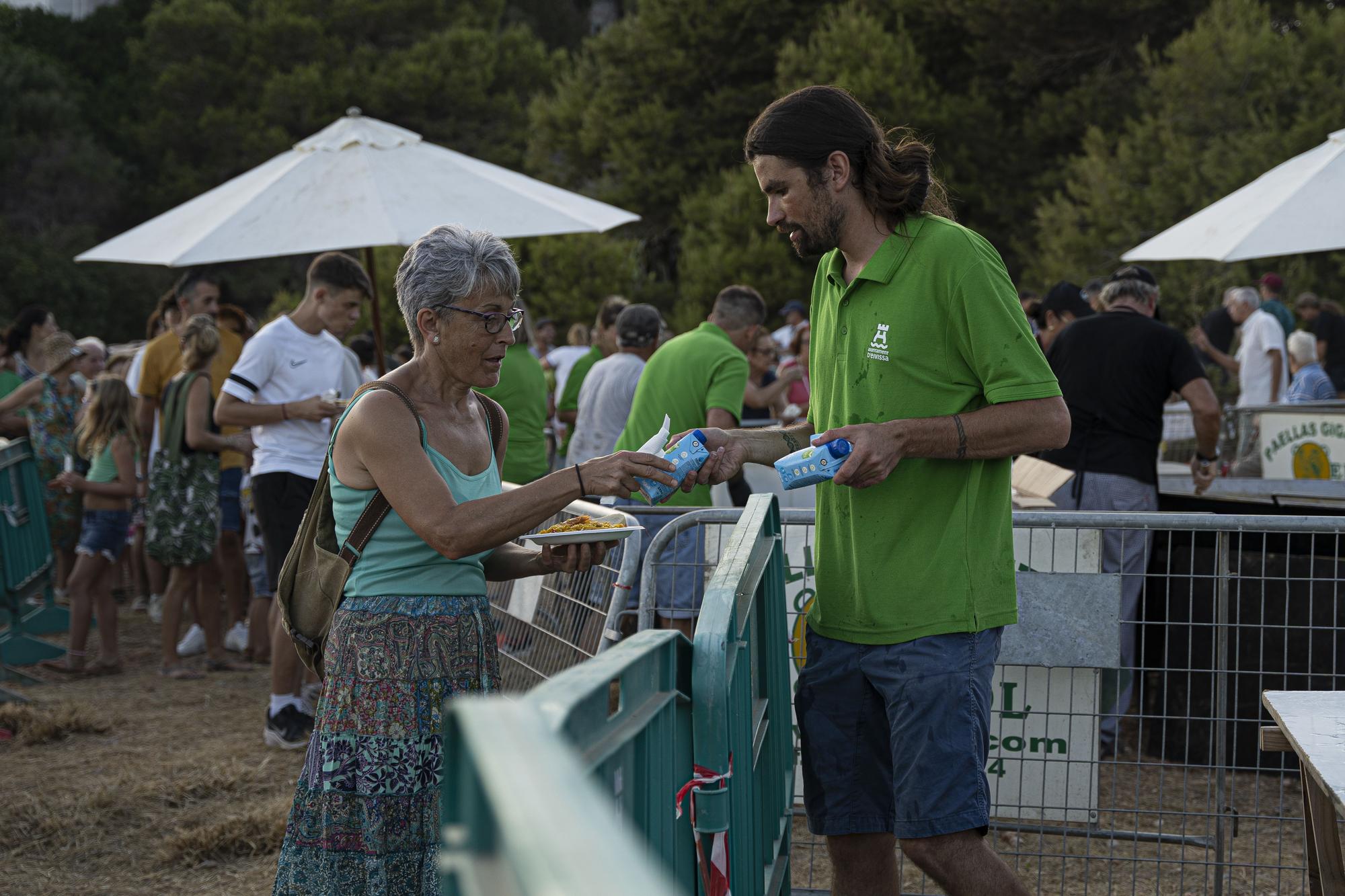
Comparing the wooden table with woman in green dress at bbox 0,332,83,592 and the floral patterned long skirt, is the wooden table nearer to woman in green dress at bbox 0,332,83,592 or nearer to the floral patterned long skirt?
the floral patterned long skirt

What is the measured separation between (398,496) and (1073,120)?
24.3m

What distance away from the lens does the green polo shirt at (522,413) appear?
738 cm

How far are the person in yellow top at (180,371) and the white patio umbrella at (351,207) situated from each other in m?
0.44

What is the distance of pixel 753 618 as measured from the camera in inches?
109

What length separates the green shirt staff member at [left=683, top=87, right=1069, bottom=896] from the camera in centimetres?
272

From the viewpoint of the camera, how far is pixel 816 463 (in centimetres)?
270

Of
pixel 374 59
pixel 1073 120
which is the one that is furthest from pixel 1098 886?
pixel 374 59

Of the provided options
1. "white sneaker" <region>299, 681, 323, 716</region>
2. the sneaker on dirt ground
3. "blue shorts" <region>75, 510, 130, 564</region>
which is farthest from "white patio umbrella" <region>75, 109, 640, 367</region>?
the sneaker on dirt ground

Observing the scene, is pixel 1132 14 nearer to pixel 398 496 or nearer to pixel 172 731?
pixel 172 731

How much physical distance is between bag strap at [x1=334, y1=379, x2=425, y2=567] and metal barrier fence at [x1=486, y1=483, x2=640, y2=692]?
2.18ft

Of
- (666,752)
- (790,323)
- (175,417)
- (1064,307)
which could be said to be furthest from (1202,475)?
(790,323)

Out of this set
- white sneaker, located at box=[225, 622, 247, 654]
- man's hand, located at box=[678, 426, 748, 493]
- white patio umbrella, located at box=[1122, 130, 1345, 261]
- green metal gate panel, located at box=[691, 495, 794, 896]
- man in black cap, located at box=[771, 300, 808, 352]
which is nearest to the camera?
green metal gate panel, located at box=[691, 495, 794, 896]

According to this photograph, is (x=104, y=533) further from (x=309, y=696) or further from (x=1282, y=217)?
(x=1282, y=217)

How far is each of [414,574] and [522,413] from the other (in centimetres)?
460
